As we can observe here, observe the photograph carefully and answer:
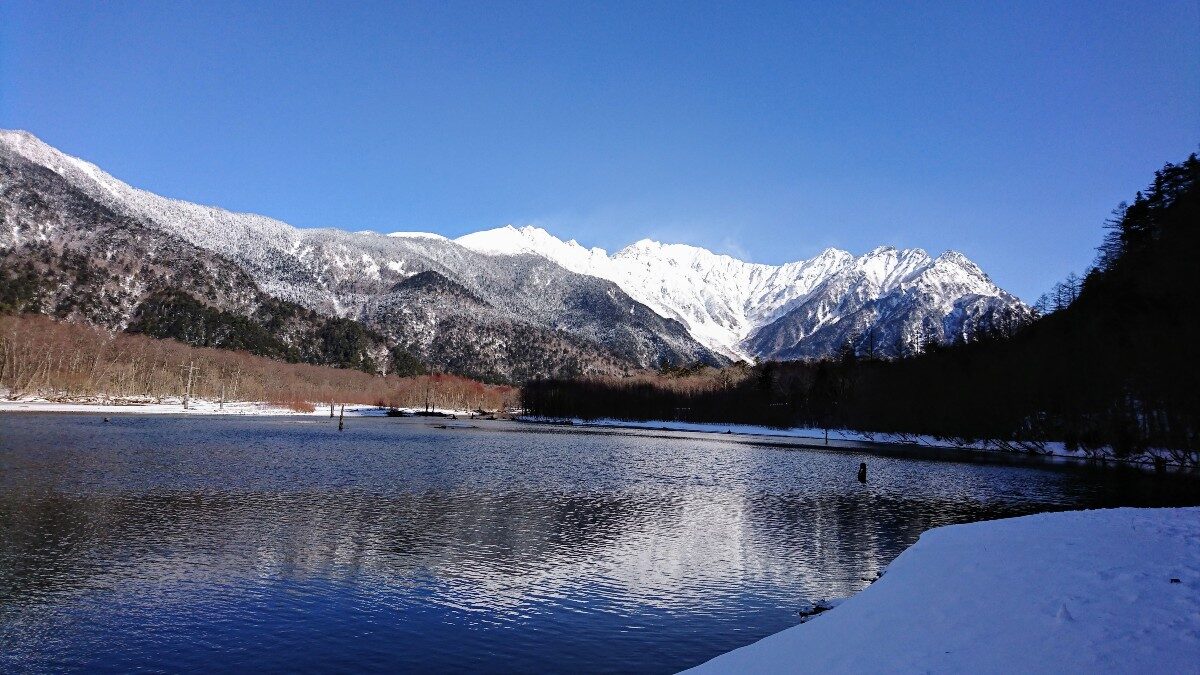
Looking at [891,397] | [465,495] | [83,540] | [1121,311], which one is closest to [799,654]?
[83,540]

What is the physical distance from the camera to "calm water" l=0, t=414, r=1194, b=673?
52.3 ft

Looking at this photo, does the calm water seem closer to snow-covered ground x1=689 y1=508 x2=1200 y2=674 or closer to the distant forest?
snow-covered ground x1=689 y1=508 x2=1200 y2=674

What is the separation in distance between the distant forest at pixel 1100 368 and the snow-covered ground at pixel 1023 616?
53548 mm

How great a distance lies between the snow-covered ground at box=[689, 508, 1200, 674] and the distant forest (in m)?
53.5

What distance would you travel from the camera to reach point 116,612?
17609 mm

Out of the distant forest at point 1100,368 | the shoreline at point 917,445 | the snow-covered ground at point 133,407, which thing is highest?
the distant forest at point 1100,368

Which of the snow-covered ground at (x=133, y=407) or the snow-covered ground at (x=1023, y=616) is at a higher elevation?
the snow-covered ground at (x=1023, y=616)

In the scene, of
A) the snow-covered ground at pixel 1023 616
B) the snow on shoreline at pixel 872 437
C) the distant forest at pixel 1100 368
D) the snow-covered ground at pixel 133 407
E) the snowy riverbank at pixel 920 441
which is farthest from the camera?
the snow-covered ground at pixel 133 407

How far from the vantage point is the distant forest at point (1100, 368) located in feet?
221

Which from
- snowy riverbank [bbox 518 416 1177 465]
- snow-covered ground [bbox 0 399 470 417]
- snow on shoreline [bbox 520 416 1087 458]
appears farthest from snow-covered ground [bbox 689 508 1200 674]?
snow-covered ground [bbox 0 399 470 417]

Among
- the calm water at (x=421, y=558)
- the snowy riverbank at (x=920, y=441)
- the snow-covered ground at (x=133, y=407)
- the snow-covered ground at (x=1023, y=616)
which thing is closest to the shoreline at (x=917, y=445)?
the snowy riverbank at (x=920, y=441)

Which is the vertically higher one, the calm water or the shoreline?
the shoreline

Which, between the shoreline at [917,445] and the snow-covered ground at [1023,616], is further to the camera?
the shoreline at [917,445]

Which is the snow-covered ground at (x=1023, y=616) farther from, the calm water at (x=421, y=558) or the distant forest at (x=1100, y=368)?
the distant forest at (x=1100, y=368)
